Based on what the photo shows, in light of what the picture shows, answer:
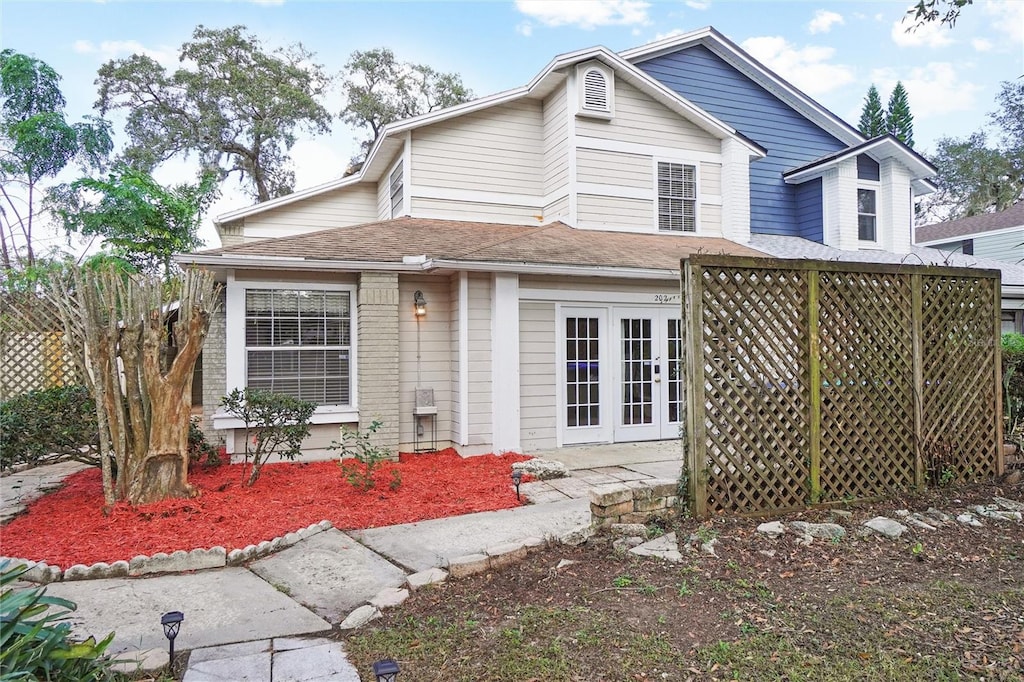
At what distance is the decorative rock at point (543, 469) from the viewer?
23.4 feet

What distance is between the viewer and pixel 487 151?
435 inches

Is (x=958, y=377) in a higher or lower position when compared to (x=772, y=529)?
higher

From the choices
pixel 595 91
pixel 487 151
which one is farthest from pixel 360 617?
pixel 595 91

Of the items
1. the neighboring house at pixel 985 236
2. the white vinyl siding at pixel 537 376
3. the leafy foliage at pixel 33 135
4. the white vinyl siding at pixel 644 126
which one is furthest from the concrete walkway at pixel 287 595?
the neighboring house at pixel 985 236

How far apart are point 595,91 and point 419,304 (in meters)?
5.09

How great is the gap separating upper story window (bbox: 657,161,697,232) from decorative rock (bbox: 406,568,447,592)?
338 inches

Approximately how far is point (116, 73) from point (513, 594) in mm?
26862

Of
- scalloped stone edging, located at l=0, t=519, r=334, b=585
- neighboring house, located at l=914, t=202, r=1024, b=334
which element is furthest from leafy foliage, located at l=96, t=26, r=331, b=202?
neighboring house, located at l=914, t=202, r=1024, b=334

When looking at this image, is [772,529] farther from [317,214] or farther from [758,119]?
[758,119]

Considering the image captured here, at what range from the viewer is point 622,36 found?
46.1 ft

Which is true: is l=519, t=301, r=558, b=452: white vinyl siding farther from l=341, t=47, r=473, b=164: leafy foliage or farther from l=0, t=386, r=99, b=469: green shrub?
l=341, t=47, r=473, b=164: leafy foliage

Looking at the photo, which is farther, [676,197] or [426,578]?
[676,197]

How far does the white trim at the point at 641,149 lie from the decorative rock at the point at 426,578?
27.1 feet

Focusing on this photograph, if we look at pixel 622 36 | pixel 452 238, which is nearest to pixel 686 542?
pixel 452 238
